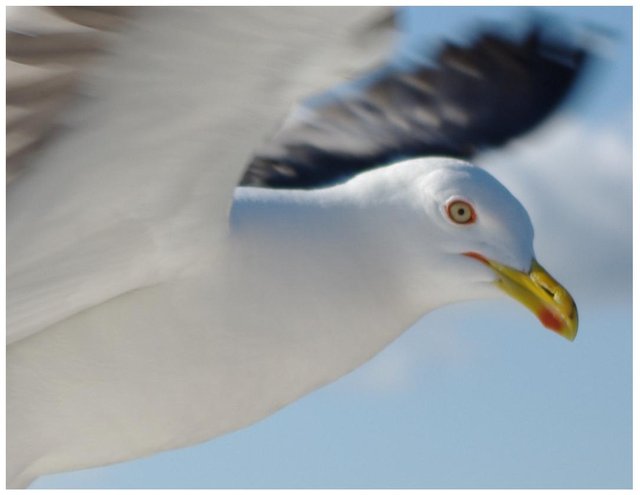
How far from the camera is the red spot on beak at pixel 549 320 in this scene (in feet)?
18.4

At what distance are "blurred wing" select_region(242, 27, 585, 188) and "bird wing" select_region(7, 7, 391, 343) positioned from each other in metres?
1.91

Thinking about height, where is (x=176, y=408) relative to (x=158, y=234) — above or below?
below

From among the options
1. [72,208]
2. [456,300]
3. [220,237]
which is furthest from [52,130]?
[456,300]

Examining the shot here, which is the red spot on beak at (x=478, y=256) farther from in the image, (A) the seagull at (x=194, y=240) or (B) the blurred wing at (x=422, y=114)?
(B) the blurred wing at (x=422, y=114)

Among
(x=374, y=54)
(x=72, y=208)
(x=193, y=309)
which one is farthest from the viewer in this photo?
(x=193, y=309)

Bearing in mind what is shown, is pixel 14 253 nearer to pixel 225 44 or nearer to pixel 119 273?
pixel 119 273

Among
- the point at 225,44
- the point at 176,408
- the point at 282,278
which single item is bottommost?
the point at 176,408

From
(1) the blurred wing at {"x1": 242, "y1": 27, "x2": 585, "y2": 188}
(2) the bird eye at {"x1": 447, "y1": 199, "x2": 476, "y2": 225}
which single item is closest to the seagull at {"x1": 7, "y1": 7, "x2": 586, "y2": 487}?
(2) the bird eye at {"x1": 447, "y1": 199, "x2": 476, "y2": 225}

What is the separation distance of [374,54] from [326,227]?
3.66ft

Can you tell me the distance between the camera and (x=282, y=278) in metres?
5.47

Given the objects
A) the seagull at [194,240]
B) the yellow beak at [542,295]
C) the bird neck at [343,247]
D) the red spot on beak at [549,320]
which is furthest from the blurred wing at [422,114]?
the red spot on beak at [549,320]

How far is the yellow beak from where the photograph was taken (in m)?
5.58

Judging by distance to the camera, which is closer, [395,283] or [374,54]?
[374,54]

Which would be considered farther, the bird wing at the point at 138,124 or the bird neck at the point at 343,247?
the bird neck at the point at 343,247
